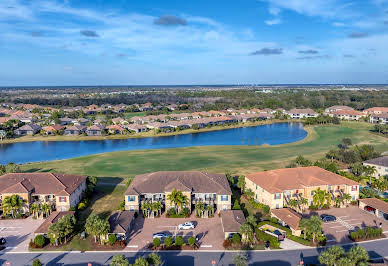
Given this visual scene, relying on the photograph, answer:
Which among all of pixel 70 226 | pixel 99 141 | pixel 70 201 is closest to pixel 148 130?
pixel 99 141

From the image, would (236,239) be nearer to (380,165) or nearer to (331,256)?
(331,256)

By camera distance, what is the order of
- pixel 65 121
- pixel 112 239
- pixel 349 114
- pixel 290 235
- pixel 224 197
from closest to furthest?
pixel 112 239 < pixel 290 235 < pixel 224 197 < pixel 65 121 < pixel 349 114

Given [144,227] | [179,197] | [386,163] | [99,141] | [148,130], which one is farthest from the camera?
[148,130]

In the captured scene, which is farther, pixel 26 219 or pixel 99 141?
pixel 99 141

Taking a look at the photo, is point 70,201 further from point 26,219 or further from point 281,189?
point 281,189

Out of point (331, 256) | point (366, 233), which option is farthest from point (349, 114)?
point (331, 256)

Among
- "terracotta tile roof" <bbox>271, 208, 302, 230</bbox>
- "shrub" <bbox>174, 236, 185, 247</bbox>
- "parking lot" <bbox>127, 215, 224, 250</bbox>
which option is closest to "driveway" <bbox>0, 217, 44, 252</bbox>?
"parking lot" <bbox>127, 215, 224, 250</bbox>

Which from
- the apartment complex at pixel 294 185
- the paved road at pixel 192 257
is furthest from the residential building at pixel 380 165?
the paved road at pixel 192 257
